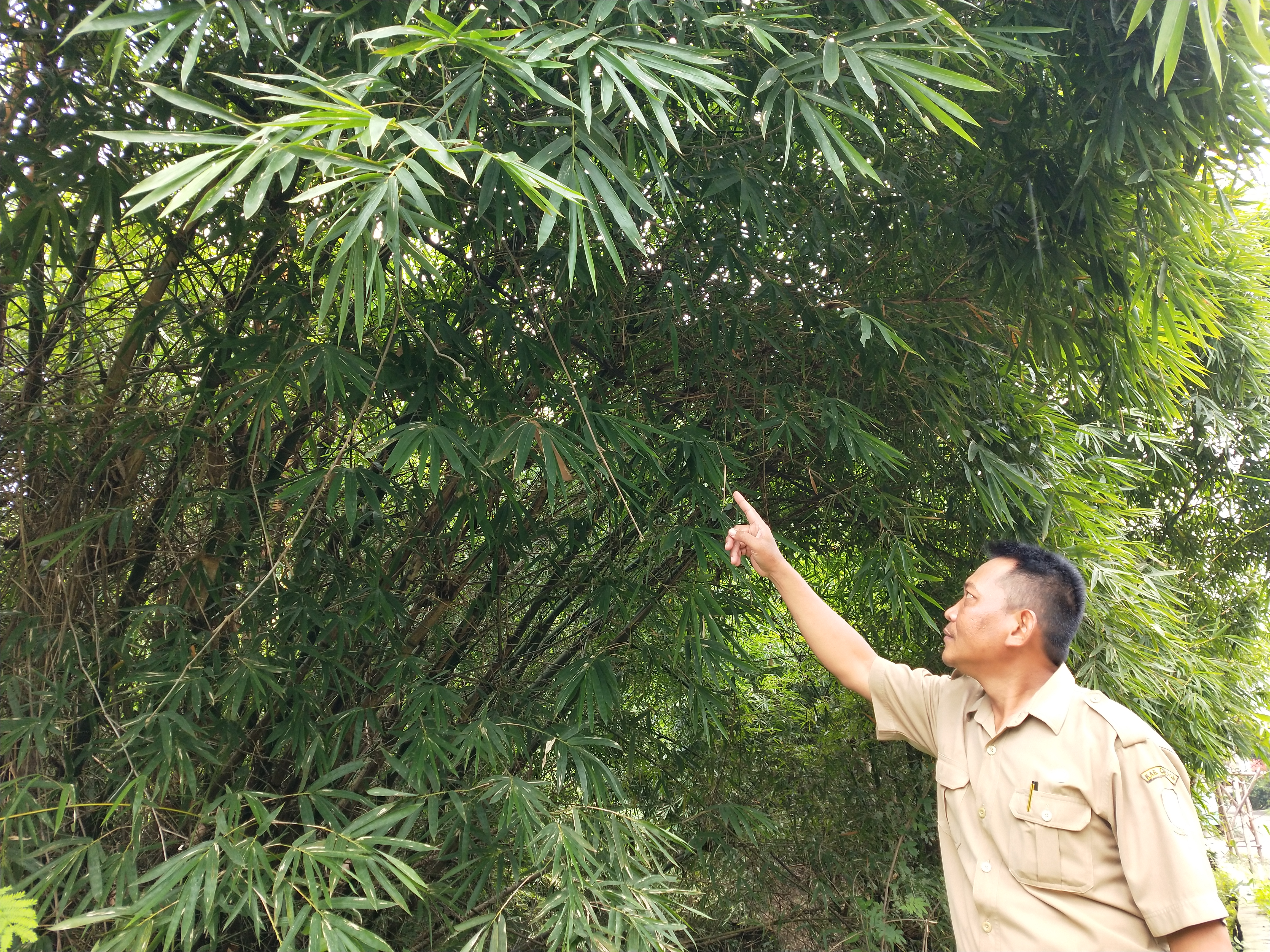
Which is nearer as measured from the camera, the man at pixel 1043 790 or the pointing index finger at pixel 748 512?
the man at pixel 1043 790

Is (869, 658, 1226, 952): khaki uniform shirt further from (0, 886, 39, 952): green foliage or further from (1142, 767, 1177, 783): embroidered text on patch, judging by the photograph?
(0, 886, 39, 952): green foliage

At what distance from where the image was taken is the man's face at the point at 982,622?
135cm

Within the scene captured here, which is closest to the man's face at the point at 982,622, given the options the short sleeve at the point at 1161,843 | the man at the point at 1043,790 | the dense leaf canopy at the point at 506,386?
the man at the point at 1043,790

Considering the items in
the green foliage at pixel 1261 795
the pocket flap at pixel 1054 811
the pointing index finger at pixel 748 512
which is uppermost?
the pointing index finger at pixel 748 512

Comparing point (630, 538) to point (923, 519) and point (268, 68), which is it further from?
point (268, 68)

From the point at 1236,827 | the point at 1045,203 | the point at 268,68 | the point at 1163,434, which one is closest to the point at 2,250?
the point at 268,68

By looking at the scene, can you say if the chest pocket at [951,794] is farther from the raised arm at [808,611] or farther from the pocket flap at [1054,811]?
A: the raised arm at [808,611]

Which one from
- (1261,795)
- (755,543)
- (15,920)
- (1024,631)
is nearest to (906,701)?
(1024,631)

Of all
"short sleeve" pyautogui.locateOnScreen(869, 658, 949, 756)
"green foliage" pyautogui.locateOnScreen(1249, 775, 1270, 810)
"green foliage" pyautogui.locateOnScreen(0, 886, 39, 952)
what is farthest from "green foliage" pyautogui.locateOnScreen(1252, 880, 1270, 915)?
"green foliage" pyautogui.locateOnScreen(0, 886, 39, 952)

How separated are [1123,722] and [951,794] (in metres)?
0.32

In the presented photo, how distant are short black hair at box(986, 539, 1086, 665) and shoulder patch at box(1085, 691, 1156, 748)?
9 centimetres

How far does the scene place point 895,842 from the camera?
331cm

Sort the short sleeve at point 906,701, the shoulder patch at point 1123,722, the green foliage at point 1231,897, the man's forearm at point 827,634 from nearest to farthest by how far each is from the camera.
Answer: the shoulder patch at point 1123,722, the short sleeve at point 906,701, the man's forearm at point 827,634, the green foliage at point 1231,897

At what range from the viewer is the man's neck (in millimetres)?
1344
